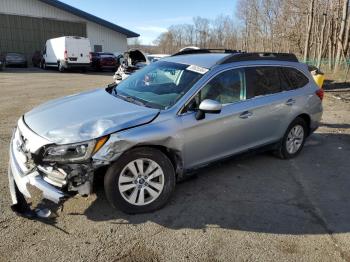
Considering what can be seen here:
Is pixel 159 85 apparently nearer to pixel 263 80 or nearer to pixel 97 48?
pixel 263 80

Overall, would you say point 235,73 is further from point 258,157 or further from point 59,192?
point 59,192

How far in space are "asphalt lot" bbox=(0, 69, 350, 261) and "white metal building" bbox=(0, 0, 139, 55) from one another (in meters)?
32.9

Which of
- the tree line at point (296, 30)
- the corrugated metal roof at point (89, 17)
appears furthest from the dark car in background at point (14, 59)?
the tree line at point (296, 30)

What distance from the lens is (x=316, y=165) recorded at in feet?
19.1

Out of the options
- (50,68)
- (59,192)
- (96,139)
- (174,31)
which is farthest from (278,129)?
(174,31)

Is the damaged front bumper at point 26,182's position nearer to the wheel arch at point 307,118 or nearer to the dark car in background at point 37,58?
the wheel arch at point 307,118

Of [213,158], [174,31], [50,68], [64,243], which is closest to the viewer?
[64,243]

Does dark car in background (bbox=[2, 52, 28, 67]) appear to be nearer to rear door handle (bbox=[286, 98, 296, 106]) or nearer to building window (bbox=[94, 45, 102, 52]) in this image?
building window (bbox=[94, 45, 102, 52])

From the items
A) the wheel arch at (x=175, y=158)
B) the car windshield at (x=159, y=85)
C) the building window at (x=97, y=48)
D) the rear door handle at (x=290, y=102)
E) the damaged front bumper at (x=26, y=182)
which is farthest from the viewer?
the building window at (x=97, y=48)

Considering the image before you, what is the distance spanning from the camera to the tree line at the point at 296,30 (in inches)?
831

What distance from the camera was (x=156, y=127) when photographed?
3896mm

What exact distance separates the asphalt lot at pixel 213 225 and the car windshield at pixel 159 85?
3.99 feet

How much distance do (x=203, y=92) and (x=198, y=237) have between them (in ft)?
5.71

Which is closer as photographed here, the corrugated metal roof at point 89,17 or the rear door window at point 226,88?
the rear door window at point 226,88
